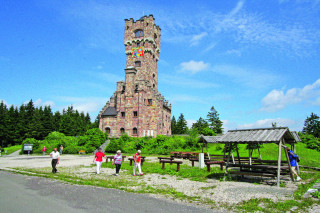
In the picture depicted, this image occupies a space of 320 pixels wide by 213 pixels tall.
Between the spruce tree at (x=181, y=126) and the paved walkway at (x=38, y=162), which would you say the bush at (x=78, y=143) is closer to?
the paved walkway at (x=38, y=162)

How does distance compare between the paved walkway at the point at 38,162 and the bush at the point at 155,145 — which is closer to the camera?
the paved walkway at the point at 38,162

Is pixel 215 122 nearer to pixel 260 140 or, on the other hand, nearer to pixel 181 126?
pixel 181 126

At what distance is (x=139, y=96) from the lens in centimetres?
4612

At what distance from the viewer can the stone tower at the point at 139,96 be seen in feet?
150

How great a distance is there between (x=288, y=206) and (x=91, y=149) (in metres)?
34.8

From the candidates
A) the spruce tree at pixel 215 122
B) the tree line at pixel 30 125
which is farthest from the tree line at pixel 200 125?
the tree line at pixel 30 125

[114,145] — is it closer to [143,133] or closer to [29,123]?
[143,133]

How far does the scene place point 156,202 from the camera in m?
7.74

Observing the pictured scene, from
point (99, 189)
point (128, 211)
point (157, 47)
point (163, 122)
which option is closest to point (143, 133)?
point (163, 122)

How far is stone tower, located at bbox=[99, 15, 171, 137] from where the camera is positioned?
45.8m

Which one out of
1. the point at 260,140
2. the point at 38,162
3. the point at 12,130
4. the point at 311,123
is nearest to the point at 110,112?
the point at 38,162

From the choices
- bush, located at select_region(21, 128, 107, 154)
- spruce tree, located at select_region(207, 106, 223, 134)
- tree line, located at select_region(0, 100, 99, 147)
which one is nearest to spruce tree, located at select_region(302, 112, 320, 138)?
spruce tree, located at select_region(207, 106, 223, 134)

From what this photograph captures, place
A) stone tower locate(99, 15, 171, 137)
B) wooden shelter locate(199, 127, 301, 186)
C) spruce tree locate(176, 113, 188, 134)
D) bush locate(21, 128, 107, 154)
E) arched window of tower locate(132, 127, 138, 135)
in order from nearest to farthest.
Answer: wooden shelter locate(199, 127, 301, 186), bush locate(21, 128, 107, 154), stone tower locate(99, 15, 171, 137), arched window of tower locate(132, 127, 138, 135), spruce tree locate(176, 113, 188, 134)

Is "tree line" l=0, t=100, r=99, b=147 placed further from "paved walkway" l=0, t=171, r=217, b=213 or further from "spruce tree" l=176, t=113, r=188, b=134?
"paved walkway" l=0, t=171, r=217, b=213
